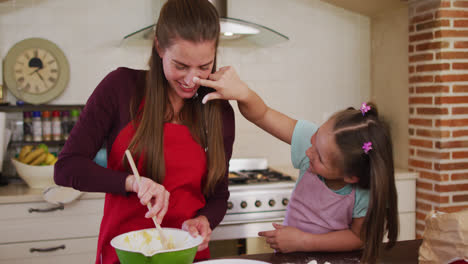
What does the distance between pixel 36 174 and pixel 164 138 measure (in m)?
1.37

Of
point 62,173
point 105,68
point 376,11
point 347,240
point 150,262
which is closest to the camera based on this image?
point 150,262

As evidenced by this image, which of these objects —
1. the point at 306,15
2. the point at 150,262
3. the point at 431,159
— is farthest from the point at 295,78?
the point at 150,262

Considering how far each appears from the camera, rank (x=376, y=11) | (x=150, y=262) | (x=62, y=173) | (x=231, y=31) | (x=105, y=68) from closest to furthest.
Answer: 1. (x=150, y=262)
2. (x=62, y=173)
3. (x=231, y=31)
4. (x=105, y=68)
5. (x=376, y=11)

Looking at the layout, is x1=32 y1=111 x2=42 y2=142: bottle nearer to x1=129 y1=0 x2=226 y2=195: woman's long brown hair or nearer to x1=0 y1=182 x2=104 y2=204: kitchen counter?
x1=0 y1=182 x2=104 y2=204: kitchen counter

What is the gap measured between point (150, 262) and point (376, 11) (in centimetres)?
265

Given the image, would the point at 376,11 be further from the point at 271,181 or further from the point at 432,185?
the point at 271,181

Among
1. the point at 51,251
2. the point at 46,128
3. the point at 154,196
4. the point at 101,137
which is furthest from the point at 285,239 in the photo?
the point at 46,128

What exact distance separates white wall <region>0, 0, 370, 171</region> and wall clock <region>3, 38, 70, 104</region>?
0.05 m

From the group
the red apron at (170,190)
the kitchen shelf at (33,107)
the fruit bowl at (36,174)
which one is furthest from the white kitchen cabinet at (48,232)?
the red apron at (170,190)

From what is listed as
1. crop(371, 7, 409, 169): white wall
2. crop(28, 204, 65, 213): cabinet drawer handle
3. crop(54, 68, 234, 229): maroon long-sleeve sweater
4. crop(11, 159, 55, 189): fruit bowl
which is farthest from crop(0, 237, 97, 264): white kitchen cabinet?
crop(371, 7, 409, 169): white wall

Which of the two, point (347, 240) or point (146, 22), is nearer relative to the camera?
point (347, 240)

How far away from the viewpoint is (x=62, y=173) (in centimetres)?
117

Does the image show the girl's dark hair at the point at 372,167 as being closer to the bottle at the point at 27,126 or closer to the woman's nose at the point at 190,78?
the woman's nose at the point at 190,78

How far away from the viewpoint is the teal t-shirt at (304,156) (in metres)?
1.36
